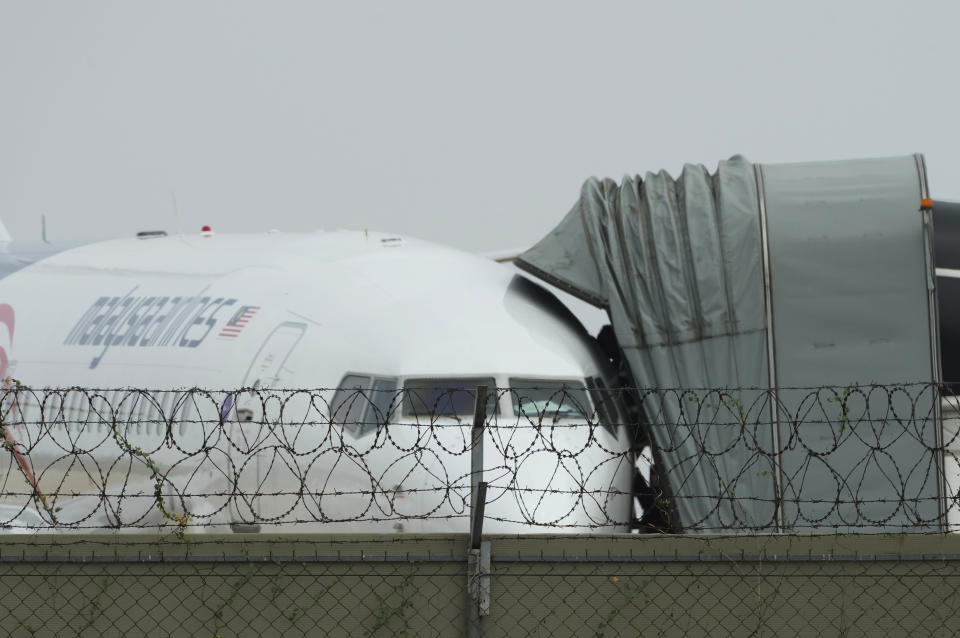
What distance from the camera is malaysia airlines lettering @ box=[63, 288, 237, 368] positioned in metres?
14.2

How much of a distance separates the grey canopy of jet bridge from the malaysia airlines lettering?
3.69 m

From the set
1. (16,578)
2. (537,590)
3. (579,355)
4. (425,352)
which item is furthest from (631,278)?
(16,578)

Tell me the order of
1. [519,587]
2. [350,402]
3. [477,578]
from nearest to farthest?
[477,578], [519,587], [350,402]

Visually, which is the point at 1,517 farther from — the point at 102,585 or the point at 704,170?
the point at 704,170

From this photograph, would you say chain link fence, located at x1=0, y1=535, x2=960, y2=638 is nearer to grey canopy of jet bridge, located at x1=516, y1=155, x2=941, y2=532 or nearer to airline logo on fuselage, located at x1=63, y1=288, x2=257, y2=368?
grey canopy of jet bridge, located at x1=516, y1=155, x2=941, y2=532

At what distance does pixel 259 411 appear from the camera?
496 inches

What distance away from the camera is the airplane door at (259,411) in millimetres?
12297

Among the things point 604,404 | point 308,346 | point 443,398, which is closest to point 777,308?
point 604,404

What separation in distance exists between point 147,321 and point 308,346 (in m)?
3.27

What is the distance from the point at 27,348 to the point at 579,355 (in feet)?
25.2

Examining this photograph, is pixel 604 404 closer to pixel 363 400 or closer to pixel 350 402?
pixel 363 400

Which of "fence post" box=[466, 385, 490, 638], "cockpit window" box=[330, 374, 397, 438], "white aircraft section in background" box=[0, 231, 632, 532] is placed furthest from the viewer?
"cockpit window" box=[330, 374, 397, 438]

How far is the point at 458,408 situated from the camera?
39.4ft

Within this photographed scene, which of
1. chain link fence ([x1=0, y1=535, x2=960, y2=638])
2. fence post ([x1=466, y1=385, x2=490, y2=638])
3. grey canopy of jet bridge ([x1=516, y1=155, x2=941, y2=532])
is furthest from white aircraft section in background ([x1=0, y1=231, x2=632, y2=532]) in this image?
fence post ([x1=466, y1=385, x2=490, y2=638])
